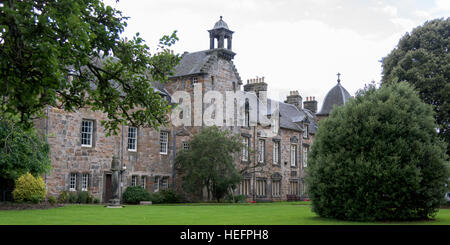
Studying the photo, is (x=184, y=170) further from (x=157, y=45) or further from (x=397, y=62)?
(x=157, y=45)

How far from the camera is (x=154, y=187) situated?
3816cm

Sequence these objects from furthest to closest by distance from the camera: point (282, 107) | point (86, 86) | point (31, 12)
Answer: point (282, 107) → point (86, 86) → point (31, 12)

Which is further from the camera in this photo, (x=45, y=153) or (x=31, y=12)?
(x=45, y=153)

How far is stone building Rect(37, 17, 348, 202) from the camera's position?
3250 centimetres

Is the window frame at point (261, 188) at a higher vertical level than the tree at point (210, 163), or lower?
lower

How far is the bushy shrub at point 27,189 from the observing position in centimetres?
2758

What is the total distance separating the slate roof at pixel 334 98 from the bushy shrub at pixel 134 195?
2911cm

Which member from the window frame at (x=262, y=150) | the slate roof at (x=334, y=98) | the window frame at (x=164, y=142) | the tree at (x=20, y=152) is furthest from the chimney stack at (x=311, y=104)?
the tree at (x=20, y=152)

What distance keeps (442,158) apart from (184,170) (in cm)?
2283

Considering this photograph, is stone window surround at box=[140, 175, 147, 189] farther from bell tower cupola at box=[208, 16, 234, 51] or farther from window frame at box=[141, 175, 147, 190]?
bell tower cupola at box=[208, 16, 234, 51]

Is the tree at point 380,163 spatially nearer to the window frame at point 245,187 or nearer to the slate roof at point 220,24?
the window frame at point 245,187

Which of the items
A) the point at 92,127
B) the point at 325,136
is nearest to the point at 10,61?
the point at 325,136

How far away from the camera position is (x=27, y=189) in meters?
27.7

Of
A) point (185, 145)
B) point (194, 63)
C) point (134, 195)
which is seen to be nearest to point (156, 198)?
point (134, 195)
